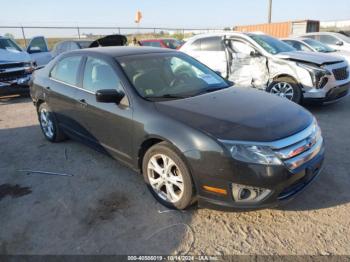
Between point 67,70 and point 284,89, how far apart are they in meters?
4.30

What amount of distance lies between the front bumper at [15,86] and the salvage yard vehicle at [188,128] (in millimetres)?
5184

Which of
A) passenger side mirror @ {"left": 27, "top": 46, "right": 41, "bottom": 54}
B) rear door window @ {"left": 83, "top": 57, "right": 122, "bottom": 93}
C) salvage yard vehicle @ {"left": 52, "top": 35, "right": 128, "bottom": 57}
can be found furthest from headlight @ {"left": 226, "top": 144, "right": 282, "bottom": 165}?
passenger side mirror @ {"left": 27, "top": 46, "right": 41, "bottom": 54}

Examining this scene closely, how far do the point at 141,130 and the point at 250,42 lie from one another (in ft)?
14.9

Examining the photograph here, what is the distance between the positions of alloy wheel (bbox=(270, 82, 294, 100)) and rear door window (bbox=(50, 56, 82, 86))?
13.3 feet

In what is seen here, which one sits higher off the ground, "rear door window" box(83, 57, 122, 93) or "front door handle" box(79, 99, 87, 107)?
"rear door window" box(83, 57, 122, 93)

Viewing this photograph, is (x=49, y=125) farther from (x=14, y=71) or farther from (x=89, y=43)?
(x=89, y=43)

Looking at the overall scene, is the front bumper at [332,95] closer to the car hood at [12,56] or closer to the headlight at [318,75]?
the headlight at [318,75]

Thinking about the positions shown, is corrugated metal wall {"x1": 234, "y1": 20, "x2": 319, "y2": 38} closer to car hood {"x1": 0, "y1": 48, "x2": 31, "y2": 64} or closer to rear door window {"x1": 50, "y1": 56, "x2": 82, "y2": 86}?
car hood {"x1": 0, "y1": 48, "x2": 31, "y2": 64}

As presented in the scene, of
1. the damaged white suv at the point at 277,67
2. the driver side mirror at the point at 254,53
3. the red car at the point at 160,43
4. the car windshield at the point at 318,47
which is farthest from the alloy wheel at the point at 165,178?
the red car at the point at 160,43

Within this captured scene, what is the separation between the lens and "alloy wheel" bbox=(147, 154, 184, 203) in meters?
2.99

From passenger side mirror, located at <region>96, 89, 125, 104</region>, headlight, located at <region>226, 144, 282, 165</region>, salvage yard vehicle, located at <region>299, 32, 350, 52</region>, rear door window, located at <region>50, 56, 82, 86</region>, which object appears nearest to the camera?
headlight, located at <region>226, 144, 282, 165</region>

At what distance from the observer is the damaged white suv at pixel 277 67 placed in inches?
241

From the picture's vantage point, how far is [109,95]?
10.7 feet

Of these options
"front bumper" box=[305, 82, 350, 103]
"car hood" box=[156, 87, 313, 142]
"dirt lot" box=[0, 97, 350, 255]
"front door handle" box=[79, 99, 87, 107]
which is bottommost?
"dirt lot" box=[0, 97, 350, 255]
